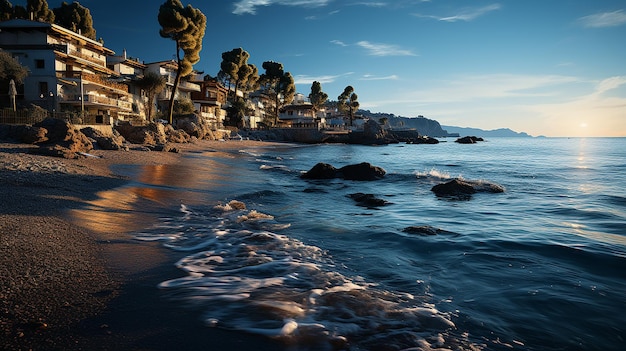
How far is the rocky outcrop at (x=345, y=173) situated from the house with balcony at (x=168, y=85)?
4894 cm

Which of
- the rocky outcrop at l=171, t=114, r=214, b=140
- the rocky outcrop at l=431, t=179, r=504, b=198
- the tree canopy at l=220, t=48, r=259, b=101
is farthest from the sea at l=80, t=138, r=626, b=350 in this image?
the tree canopy at l=220, t=48, r=259, b=101

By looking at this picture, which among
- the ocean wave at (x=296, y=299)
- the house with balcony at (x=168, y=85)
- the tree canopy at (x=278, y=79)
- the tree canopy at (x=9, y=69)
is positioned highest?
the tree canopy at (x=278, y=79)

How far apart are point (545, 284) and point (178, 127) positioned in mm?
48386

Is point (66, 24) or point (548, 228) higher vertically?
point (66, 24)

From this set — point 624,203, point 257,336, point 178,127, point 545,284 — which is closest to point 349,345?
point 257,336

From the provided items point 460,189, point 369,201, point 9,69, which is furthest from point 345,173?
point 9,69

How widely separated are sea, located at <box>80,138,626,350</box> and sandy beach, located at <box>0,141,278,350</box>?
333 mm

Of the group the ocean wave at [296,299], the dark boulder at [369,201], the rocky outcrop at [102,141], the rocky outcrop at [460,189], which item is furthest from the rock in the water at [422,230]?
the rocky outcrop at [102,141]

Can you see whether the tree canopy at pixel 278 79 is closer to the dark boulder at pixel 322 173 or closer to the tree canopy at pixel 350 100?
the tree canopy at pixel 350 100

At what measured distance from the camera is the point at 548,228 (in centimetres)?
1049

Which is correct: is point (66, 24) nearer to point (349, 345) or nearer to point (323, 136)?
point (323, 136)

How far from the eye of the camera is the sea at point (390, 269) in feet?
14.1

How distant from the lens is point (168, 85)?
6681cm

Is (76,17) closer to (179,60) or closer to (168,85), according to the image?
(168,85)
